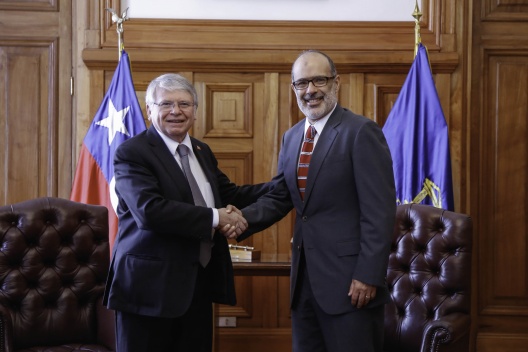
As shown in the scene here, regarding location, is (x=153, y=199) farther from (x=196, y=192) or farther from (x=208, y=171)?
(x=208, y=171)

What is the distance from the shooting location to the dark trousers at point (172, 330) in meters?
2.63

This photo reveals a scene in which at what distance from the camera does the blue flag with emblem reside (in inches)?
160

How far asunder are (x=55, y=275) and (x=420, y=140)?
213 cm

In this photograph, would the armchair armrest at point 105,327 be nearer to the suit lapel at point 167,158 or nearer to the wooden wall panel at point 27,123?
the suit lapel at point 167,158

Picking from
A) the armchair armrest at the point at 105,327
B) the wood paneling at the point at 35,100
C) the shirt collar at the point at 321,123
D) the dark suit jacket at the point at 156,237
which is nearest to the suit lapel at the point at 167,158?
the dark suit jacket at the point at 156,237

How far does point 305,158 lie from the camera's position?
2.71 metres

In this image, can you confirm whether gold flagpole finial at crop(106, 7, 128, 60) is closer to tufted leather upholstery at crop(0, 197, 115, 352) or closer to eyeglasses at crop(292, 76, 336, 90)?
tufted leather upholstery at crop(0, 197, 115, 352)

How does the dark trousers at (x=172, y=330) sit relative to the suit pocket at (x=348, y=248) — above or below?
below

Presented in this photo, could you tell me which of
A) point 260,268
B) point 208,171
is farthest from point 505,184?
point 208,171

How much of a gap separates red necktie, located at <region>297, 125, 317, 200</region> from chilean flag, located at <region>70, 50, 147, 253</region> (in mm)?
1621

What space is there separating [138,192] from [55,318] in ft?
3.02

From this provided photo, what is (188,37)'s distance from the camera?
4355 mm

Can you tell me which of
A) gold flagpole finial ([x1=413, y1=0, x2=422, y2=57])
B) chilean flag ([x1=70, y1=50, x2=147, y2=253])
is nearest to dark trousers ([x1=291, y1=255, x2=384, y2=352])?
chilean flag ([x1=70, y1=50, x2=147, y2=253])

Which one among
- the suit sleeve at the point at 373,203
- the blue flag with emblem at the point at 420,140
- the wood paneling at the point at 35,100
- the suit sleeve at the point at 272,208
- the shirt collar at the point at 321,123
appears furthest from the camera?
the wood paneling at the point at 35,100
